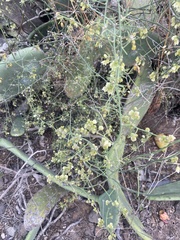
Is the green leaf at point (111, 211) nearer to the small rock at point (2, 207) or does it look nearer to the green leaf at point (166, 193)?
the green leaf at point (166, 193)

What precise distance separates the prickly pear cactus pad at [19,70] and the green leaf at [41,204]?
15.0 inches

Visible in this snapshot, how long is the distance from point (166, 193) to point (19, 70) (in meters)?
0.69

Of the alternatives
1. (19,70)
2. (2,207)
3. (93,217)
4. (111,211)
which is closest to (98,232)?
(93,217)

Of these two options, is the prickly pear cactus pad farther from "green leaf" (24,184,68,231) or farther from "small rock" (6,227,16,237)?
"small rock" (6,227,16,237)

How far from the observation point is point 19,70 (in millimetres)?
1255

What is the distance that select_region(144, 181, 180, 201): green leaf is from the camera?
106 centimetres

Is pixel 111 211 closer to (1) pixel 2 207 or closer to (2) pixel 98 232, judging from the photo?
A: (2) pixel 98 232

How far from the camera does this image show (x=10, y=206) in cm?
131

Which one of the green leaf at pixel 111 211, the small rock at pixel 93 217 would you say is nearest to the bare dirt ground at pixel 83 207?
the small rock at pixel 93 217

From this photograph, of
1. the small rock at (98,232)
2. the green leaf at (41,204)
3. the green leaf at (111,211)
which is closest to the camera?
the green leaf at (111,211)

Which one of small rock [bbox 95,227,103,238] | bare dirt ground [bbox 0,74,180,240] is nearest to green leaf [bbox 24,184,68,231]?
bare dirt ground [bbox 0,74,180,240]

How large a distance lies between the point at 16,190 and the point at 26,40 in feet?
2.14

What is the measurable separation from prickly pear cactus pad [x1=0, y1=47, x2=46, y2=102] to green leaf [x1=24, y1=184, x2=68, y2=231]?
380 mm

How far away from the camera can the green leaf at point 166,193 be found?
1.06m
